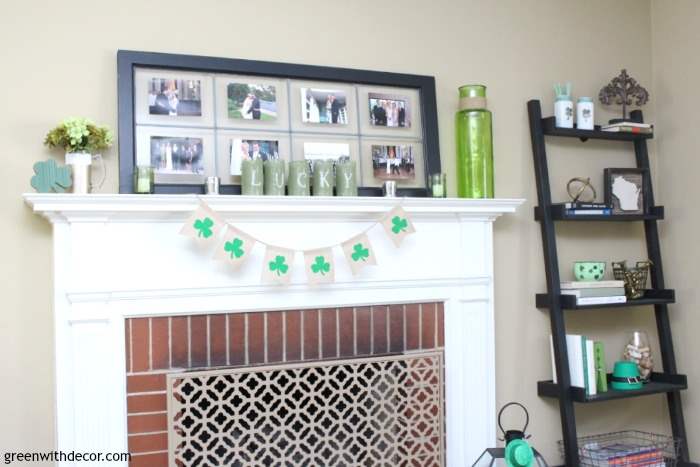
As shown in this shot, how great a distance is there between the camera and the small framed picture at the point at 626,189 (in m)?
3.09

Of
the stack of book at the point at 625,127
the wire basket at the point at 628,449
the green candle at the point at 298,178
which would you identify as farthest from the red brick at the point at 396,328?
the stack of book at the point at 625,127

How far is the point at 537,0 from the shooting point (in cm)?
312

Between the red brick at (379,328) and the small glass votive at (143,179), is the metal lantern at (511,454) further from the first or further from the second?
the small glass votive at (143,179)

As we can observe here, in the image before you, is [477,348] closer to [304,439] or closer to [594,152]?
[304,439]

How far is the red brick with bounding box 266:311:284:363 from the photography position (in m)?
2.52

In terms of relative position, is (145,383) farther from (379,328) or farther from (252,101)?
Result: (252,101)

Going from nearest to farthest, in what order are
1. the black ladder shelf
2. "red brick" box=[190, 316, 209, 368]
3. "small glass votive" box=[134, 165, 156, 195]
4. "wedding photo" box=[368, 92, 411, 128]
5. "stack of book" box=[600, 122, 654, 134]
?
"small glass votive" box=[134, 165, 156, 195]
"red brick" box=[190, 316, 209, 368]
"wedding photo" box=[368, 92, 411, 128]
the black ladder shelf
"stack of book" box=[600, 122, 654, 134]

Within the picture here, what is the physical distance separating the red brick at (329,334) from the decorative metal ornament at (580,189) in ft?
3.79

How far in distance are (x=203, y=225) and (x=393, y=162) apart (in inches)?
30.1

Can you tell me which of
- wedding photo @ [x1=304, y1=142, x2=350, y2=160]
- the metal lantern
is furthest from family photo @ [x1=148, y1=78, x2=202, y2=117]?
the metal lantern

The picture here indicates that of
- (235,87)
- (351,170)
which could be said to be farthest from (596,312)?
(235,87)

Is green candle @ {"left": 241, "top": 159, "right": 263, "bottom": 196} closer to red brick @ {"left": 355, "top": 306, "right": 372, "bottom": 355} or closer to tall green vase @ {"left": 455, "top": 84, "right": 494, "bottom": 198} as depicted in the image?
red brick @ {"left": 355, "top": 306, "right": 372, "bottom": 355}

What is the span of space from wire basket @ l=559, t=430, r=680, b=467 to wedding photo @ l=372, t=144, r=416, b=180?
126cm

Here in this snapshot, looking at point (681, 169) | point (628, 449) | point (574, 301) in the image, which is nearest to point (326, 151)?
point (574, 301)
